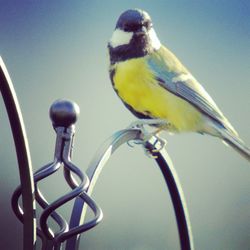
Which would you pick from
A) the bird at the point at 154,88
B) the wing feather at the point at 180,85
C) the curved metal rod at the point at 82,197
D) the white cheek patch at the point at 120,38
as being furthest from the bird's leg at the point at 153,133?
the curved metal rod at the point at 82,197

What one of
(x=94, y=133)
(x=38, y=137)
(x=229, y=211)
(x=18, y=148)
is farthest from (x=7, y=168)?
(x=18, y=148)

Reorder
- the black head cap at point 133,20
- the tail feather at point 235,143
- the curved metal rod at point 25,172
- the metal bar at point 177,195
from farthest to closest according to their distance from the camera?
the black head cap at point 133,20 < the tail feather at point 235,143 < the metal bar at point 177,195 < the curved metal rod at point 25,172

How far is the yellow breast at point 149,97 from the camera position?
1972mm

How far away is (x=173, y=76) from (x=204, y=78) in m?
1.23

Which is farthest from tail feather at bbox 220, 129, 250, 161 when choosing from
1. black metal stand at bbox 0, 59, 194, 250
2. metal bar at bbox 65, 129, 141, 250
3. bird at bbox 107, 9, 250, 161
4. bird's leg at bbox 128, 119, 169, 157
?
black metal stand at bbox 0, 59, 194, 250

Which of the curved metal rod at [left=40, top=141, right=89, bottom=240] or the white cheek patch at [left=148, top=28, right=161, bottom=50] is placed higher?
the white cheek patch at [left=148, top=28, right=161, bottom=50]

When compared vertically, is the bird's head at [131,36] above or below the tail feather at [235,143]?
above

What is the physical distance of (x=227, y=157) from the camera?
11.6ft

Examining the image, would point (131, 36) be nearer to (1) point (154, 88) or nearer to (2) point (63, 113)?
(1) point (154, 88)

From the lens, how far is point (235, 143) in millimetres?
1968

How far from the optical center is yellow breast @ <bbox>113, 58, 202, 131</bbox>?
1972 millimetres

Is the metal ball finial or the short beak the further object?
the short beak

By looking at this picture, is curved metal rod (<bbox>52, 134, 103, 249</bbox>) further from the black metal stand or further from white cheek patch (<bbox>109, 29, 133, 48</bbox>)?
white cheek patch (<bbox>109, 29, 133, 48</bbox>)

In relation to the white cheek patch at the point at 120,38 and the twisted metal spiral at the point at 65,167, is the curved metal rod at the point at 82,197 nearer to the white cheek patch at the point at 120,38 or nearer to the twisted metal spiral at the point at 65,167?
the twisted metal spiral at the point at 65,167
